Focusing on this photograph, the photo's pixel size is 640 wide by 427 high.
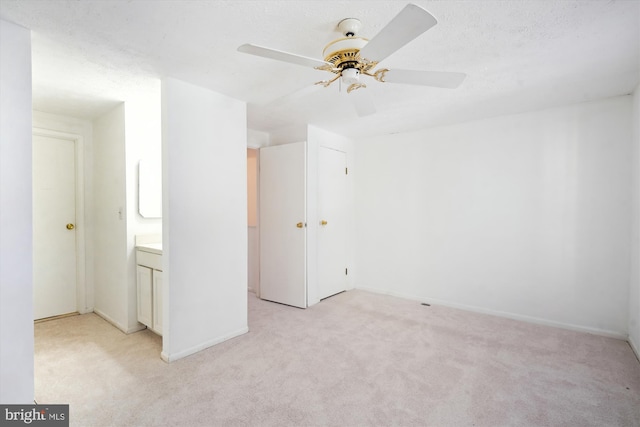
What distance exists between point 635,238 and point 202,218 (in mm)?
3652

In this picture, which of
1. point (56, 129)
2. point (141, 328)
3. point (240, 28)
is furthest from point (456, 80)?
point (56, 129)

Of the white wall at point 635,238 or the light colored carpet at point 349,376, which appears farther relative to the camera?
the white wall at point 635,238

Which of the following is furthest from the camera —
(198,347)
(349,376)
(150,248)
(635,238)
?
(150,248)

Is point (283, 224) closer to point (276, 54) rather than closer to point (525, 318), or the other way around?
point (276, 54)

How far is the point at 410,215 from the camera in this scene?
3979 millimetres

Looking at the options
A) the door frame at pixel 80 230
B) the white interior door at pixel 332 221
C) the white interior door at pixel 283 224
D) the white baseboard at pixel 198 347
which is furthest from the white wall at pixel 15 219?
the white interior door at pixel 332 221

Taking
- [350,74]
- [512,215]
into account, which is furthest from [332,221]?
[350,74]

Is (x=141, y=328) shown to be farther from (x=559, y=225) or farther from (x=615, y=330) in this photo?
(x=615, y=330)

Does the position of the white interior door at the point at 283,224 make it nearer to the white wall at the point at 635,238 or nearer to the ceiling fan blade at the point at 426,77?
the ceiling fan blade at the point at 426,77

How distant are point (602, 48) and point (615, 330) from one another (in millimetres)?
2448

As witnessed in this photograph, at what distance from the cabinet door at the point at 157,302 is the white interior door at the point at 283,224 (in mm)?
1433

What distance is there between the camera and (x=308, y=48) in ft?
6.13

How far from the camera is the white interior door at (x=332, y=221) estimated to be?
3.90 metres

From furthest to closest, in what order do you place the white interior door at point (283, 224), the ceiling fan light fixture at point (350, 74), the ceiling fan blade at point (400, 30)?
the white interior door at point (283, 224) → the ceiling fan light fixture at point (350, 74) → the ceiling fan blade at point (400, 30)
